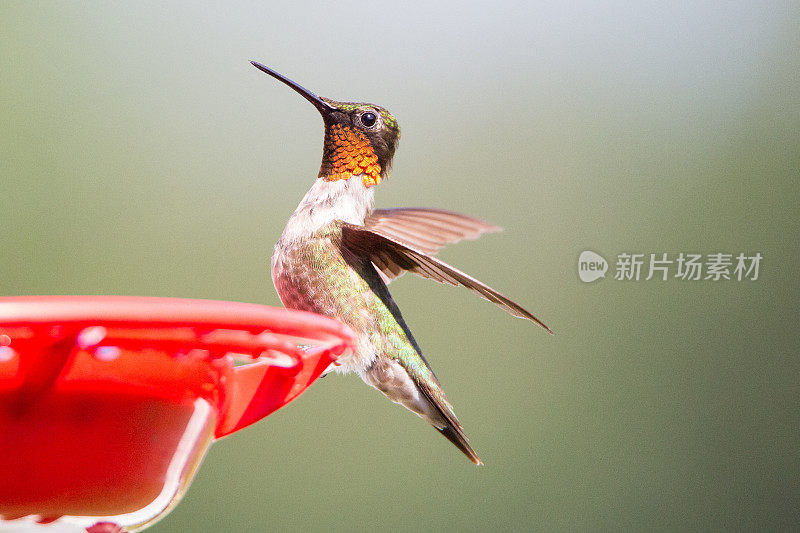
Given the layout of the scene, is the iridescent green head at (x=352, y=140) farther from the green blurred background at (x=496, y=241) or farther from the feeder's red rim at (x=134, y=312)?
the green blurred background at (x=496, y=241)

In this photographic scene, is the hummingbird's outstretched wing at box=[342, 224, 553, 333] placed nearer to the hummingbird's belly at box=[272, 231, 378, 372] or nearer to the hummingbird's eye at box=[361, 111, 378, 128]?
the hummingbird's belly at box=[272, 231, 378, 372]

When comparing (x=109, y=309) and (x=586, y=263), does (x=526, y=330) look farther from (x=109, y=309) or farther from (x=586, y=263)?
(x=109, y=309)

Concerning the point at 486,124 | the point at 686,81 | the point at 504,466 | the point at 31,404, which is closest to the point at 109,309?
the point at 31,404

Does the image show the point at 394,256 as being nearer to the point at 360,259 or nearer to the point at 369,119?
the point at 360,259

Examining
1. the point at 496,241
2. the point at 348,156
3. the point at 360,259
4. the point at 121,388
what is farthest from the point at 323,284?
the point at 496,241

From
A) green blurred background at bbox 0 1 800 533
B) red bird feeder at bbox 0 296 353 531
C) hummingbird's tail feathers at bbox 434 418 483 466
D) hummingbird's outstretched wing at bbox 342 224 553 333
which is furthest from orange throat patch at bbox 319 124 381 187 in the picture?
green blurred background at bbox 0 1 800 533

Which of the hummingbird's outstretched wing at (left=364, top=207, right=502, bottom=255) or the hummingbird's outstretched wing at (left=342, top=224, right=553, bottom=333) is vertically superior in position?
the hummingbird's outstretched wing at (left=364, top=207, right=502, bottom=255)

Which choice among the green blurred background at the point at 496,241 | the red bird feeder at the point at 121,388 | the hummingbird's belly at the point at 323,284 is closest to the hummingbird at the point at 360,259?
the hummingbird's belly at the point at 323,284
